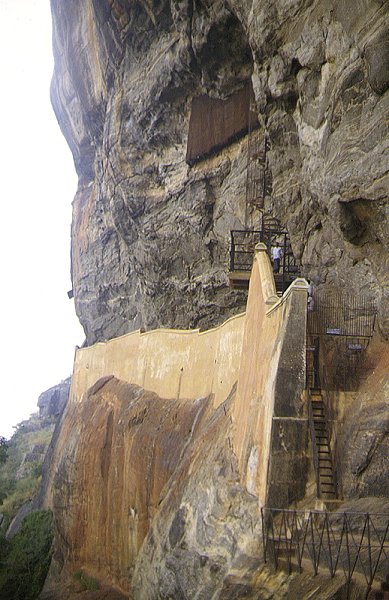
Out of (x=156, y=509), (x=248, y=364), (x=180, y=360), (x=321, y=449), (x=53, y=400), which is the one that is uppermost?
(x=53, y=400)

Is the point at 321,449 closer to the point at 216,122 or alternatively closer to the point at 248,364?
the point at 248,364

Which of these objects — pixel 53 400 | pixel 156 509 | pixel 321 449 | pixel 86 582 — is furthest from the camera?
pixel 53 400

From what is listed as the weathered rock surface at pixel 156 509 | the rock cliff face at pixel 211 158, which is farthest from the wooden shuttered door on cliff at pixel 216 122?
the weathered rock surface at pixel 156 509

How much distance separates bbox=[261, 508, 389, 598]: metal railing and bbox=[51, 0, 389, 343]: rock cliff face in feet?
12.2

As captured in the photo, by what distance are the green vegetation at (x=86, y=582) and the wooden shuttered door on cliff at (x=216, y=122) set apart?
1402 centimetres

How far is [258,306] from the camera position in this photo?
40.4ft

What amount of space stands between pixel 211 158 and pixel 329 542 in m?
16.5

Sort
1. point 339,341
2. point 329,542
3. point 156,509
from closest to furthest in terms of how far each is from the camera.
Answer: point 329,542
point 339,341
point 156,509

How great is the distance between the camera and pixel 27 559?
61.8 ft

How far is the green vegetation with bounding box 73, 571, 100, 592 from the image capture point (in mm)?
16906

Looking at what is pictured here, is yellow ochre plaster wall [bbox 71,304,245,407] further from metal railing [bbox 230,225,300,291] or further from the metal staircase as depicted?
the metal staircase

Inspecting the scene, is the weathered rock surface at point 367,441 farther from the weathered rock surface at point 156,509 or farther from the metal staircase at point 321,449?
the weathered rock surface at point 156,509

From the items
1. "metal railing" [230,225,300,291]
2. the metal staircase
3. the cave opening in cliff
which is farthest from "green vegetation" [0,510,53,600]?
the cave opening in cliff

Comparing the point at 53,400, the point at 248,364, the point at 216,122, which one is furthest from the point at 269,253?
the point at 53,400
